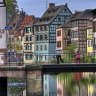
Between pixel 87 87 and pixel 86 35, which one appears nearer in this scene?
pixel 87 87

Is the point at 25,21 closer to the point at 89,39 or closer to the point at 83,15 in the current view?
the point at 83,15

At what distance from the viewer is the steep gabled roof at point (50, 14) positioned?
419 ft

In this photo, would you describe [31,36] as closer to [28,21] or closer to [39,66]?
[28,21]

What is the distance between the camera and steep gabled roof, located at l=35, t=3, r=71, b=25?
128m

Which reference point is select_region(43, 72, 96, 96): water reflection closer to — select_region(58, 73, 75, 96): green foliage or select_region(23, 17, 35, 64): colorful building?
select_region(58, 73, 75, 96): green foliage

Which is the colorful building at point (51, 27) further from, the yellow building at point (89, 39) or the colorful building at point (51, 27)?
the yellow building at point (89, 39)

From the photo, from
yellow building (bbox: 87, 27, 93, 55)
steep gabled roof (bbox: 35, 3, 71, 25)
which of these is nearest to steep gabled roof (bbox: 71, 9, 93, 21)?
yellow building (bbox: 87, 27, 93, 55)

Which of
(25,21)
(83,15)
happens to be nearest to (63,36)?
(83,15)

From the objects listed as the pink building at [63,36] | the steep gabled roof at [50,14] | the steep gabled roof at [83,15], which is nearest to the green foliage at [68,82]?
the steep gabled roof at [83,15]

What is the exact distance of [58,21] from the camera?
5032 inches

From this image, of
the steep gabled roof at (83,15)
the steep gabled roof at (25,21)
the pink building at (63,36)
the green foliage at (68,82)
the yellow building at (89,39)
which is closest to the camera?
the green foliage at (68,82)

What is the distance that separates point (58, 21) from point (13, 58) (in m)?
83.8

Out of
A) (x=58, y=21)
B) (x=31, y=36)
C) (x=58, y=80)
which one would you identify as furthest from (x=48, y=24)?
(x=58, y=80)

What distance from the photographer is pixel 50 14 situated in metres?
133
